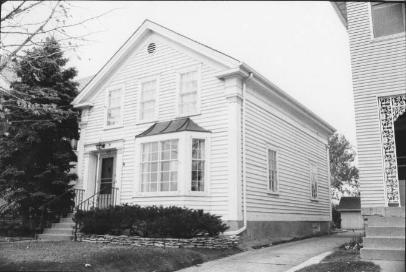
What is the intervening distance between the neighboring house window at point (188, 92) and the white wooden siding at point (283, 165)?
1.77m

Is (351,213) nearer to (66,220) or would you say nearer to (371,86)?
(371,86)

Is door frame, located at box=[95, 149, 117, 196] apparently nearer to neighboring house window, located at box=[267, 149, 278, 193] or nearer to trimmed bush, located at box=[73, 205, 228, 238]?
trimmed bush, located at box=[73, 205, 228, 238]

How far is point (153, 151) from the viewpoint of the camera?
13.8 meters

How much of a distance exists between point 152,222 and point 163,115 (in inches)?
165

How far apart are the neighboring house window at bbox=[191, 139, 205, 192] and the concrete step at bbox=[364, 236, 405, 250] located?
18.8 ft

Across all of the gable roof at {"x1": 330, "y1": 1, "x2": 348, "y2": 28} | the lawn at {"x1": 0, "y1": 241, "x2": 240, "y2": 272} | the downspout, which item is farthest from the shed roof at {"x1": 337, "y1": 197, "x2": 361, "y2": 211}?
the lawn at {"x1": 0, "y1": 241, "x2": 240, "y2": 272}

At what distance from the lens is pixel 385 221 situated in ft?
27.3

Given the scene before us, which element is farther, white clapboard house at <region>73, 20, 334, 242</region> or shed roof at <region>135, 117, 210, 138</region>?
shed roof at <region>135, 117, 210, 138</region>

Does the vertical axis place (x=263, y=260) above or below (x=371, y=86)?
below

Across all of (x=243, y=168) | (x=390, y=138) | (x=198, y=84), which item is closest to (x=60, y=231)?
(x=243, y=168)

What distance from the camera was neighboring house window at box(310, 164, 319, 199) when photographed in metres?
18.7

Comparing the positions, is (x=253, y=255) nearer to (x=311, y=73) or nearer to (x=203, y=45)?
(x=203, y=45)

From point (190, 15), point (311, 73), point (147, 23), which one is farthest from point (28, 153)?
point (311, 73)

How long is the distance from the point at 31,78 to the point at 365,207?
1302 cm
